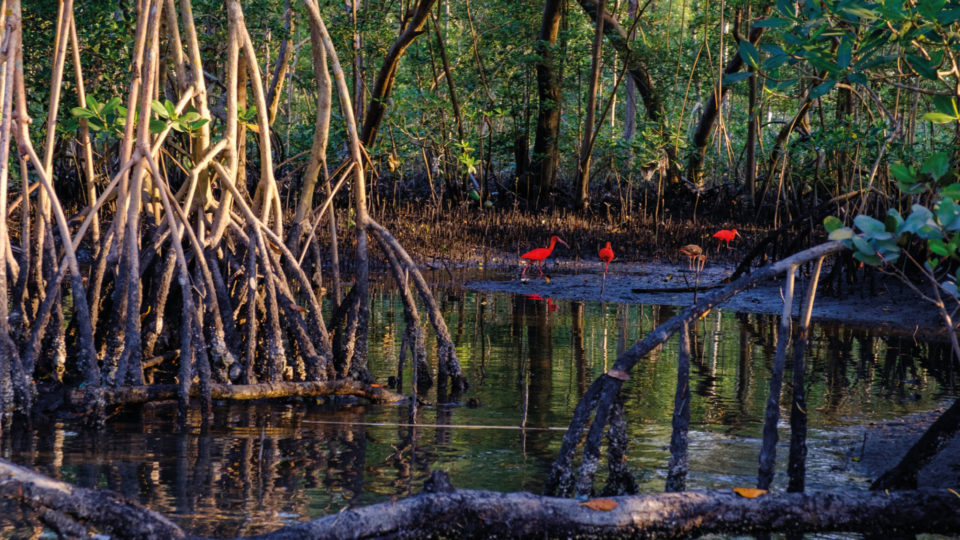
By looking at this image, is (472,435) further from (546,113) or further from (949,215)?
(546,113)

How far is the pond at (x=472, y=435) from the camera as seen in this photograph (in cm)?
412

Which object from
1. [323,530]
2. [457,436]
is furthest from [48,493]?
[457,436]

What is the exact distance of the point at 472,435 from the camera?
508cm

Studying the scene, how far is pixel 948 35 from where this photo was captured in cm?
374

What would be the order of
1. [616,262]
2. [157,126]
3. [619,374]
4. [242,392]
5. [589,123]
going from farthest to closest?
[589,123], [616,262], [242,392], [157,126], [619,374]

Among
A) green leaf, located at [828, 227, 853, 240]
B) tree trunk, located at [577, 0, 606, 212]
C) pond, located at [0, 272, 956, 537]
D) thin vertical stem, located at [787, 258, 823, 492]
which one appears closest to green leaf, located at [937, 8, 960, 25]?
green leaf, located at [828, 227, 853, 240]

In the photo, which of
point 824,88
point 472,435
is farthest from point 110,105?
point 824,88

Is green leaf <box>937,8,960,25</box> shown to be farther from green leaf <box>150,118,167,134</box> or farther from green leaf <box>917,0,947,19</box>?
green leaf <box>150,118,167,134</box>

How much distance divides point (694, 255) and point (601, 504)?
8799 mm

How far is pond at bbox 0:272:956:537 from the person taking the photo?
13.5 feet

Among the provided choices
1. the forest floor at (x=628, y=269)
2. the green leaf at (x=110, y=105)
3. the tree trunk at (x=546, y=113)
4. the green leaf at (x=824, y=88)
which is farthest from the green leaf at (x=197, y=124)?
the tree trunk at (x=546, y=113)

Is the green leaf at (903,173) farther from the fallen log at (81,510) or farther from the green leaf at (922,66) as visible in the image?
the fallen log at (81,510)

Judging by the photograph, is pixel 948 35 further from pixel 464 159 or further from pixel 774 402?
pixel 464 159

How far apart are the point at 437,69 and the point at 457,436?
44.5 ft
